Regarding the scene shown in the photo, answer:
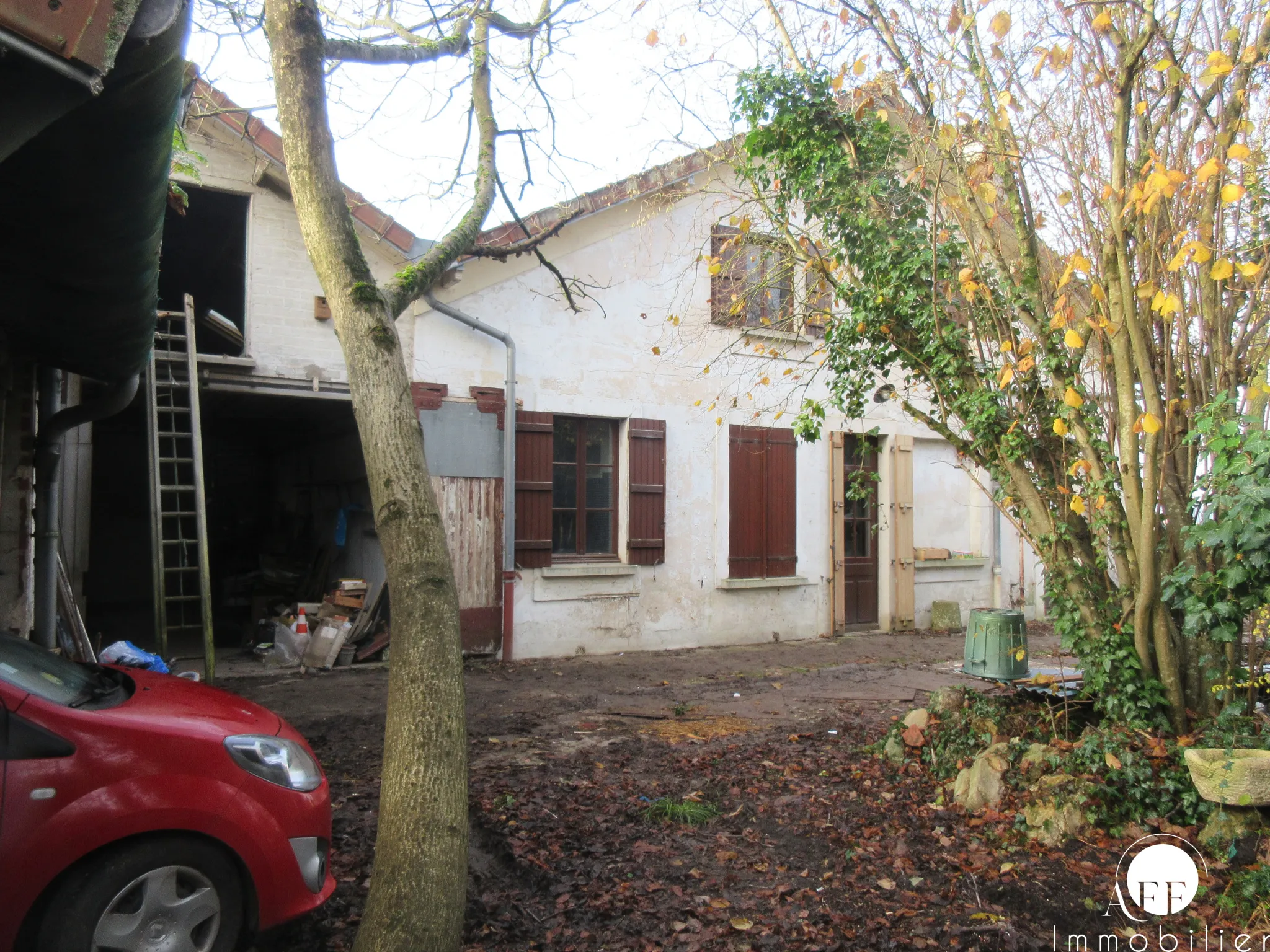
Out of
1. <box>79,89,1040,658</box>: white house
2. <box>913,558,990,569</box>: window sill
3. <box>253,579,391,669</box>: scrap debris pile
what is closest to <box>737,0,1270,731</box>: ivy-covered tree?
<box>79,89,1040,658</box>: white house

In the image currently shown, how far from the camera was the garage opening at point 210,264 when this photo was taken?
8.77 metres

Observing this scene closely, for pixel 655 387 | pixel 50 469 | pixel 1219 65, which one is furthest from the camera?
pixel 655 387

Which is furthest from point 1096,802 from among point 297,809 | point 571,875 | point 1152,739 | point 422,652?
point 297,809

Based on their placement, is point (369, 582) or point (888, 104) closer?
point (888, 104)

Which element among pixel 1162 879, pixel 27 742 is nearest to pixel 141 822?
pixel 27 742

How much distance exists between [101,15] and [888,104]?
5.46 metres

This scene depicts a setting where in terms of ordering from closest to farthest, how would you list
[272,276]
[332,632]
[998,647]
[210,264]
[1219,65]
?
1. [1219,65]
2. [998,647]
3. [272,276]
4. [332,632]
5. [210,264]

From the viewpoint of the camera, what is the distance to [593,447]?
10344 millimetres

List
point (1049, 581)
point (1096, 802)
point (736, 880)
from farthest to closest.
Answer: point (1049, 581)
point (1096, 802)
point (736, 880)

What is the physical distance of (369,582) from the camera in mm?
9688

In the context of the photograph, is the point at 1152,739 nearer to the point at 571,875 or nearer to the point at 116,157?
the point at 571,875

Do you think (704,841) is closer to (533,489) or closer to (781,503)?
(533,489)

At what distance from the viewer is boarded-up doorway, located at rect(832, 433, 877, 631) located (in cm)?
1186

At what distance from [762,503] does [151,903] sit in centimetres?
913
